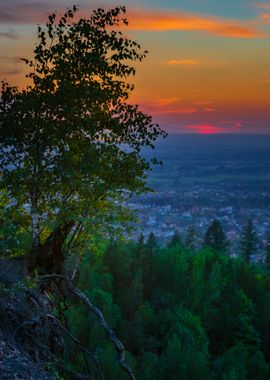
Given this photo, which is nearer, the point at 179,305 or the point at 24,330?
the point at 24,330

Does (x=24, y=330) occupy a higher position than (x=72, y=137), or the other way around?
(x=72, y=137)

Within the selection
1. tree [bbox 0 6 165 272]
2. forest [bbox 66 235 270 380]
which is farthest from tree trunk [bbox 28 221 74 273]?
forest [bbox 66 235 270 380]

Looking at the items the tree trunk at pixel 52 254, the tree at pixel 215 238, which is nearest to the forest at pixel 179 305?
the tree at pixel 215 238

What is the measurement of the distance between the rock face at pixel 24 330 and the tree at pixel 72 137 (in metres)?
1.21

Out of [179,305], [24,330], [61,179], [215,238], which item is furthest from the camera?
[215,238]

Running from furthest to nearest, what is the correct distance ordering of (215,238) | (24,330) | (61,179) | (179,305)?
(215,238)
(179,305)
(61,179)
(24,330)

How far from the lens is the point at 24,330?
12469mm

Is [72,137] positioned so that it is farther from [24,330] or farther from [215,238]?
[215,238]

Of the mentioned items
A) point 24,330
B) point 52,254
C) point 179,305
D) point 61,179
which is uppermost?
point 61,179

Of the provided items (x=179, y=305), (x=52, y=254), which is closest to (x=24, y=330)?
(x=52, y=254)

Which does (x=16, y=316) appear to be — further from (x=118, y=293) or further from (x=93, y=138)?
(x=118, y=293)

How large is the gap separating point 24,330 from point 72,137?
5974 mm

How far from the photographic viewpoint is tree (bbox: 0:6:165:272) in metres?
14.1

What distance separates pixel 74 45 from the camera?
14094 mm
